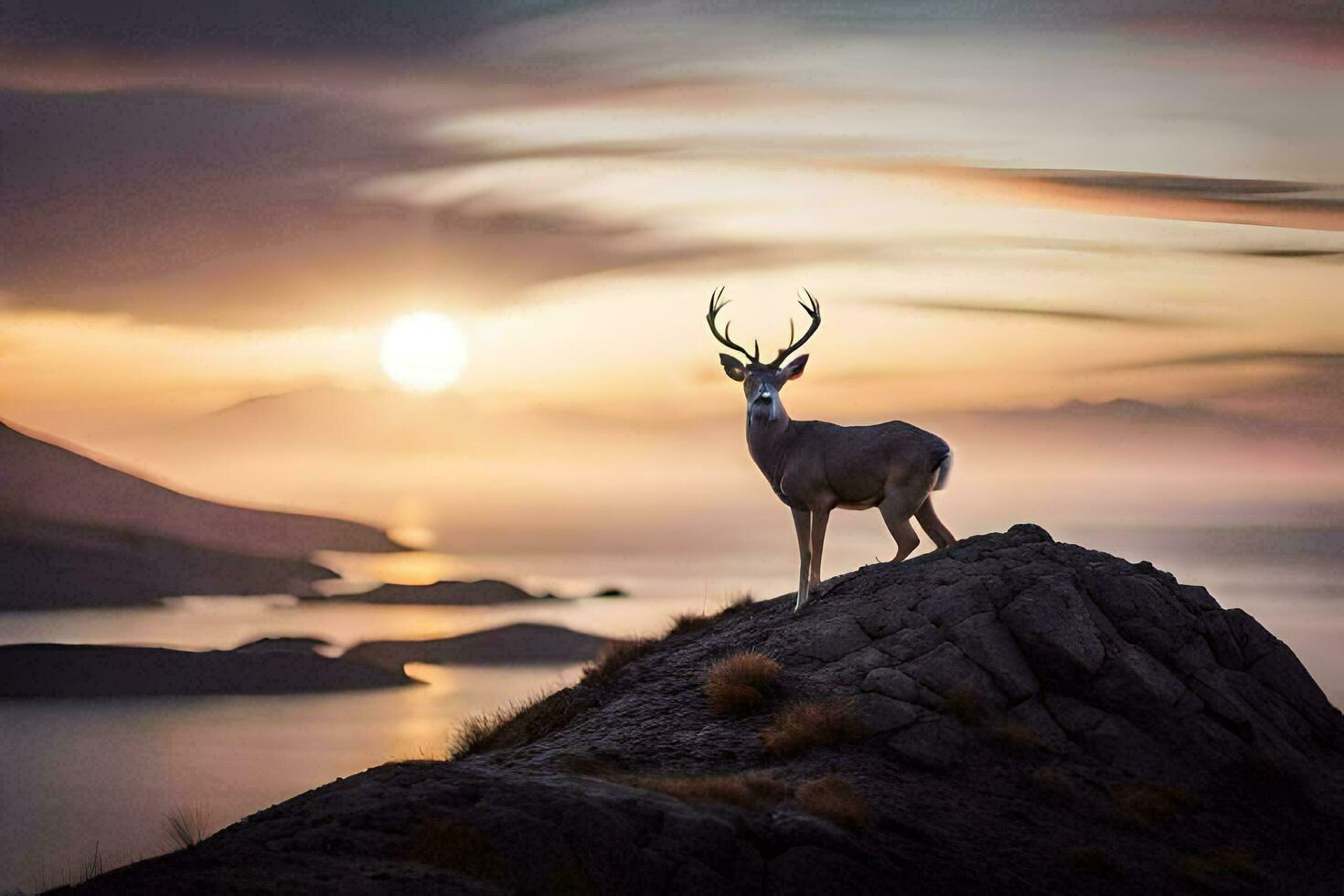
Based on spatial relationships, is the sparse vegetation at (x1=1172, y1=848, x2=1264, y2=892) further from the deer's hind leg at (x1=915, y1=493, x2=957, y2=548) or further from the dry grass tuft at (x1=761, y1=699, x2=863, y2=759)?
the deer's hind leg at (x1=915, y1=493, x2=957, y2=548)

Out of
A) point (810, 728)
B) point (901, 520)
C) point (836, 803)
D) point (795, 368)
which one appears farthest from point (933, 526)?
point (836, 803)

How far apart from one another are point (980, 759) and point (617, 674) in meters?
7.98

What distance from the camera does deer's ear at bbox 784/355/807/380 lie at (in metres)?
25.3

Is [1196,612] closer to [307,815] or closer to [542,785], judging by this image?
[542,785]

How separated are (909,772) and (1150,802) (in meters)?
3.43

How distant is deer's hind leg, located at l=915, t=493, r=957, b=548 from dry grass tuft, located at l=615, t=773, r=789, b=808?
7.63 m

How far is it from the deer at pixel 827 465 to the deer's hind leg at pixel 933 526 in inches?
0.6

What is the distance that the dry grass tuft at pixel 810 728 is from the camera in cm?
2023

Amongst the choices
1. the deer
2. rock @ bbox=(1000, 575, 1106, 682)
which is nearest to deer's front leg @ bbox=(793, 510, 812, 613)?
the deer

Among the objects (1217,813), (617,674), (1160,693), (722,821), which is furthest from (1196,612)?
(722,821)

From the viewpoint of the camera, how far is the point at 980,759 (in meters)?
20.9

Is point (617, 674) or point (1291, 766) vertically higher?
point (617, 674)

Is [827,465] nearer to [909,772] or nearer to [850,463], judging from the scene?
[850,463]

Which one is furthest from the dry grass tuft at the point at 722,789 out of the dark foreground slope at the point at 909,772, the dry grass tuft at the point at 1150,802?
the dry grass tuft at the point at 1150,802
